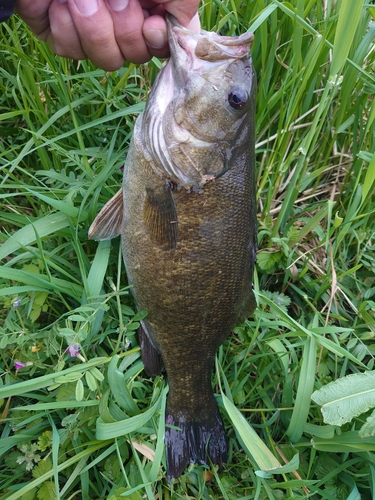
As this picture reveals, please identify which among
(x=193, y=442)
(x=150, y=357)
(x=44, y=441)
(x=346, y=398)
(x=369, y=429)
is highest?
(x=346, y=398)

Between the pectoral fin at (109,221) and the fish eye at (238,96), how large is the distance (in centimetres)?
76

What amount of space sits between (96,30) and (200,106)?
0.56m

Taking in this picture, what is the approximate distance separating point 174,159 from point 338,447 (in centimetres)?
174

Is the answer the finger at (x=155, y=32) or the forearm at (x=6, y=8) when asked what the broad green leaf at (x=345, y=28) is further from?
the forearm at (x=6, y=8)

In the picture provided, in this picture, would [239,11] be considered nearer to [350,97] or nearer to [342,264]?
[350,97]

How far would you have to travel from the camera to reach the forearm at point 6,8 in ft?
5.63

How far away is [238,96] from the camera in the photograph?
1890 millimetres

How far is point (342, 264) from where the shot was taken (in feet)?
9.21

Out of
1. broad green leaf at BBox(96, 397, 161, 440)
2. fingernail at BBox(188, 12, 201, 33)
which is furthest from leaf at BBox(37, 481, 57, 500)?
fingernail at BBox(188, 12, 201, 33)

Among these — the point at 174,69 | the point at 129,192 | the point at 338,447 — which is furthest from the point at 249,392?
the point at 174,69

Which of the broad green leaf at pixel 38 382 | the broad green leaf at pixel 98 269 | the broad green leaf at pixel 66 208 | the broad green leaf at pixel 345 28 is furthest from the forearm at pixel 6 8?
the broad green leaf at pixel 38 382

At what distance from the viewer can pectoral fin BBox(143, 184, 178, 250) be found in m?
2.00

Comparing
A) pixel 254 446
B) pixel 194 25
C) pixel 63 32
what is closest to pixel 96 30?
pixel 63 32

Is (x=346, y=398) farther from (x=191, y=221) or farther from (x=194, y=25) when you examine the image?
(x=194, y=25)
